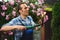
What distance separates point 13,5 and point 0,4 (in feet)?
1.06

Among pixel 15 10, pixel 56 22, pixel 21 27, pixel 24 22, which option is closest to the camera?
pixel 21 27

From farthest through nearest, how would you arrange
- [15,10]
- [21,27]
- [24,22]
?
[15,10]
[24,22]
[21,27]

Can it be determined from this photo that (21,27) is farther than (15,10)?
No

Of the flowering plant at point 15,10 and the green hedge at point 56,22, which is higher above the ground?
the flowering plant at point 15,10

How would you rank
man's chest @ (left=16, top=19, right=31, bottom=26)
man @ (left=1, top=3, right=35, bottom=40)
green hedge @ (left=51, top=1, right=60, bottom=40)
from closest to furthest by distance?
man @ (left=1, top=3, right=35, bottom=40), man's chest @ (left=16, top=19, right=31, bottom=26), green hedge @ (left=51, top=1, right=60, bottom=40)

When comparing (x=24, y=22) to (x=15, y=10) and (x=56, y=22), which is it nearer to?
(x=15, y=10)

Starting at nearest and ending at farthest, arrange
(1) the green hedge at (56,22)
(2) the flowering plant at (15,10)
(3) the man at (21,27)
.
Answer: (3) the man at (21,27)
(2) the flowering plant at (15,10)
(1) the green hedge at (56,22)

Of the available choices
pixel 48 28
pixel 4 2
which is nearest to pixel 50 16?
pixel 48 28

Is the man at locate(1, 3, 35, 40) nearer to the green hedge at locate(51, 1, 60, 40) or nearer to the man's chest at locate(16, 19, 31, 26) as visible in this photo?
the man's chest at locate(16, 19, 31, 26)

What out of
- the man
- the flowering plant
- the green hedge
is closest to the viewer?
the man

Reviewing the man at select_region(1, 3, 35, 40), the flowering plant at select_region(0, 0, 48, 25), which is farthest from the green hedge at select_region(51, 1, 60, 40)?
the man at select_region(1, 3, 35, 40)

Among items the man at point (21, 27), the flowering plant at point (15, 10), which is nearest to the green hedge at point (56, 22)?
the flowering plant at point (15, 10)

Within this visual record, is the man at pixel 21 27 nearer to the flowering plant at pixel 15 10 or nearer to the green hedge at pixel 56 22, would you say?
the flowering plant at pixel 15 10

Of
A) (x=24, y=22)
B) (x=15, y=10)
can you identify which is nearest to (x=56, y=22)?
(x=15, y=10)
